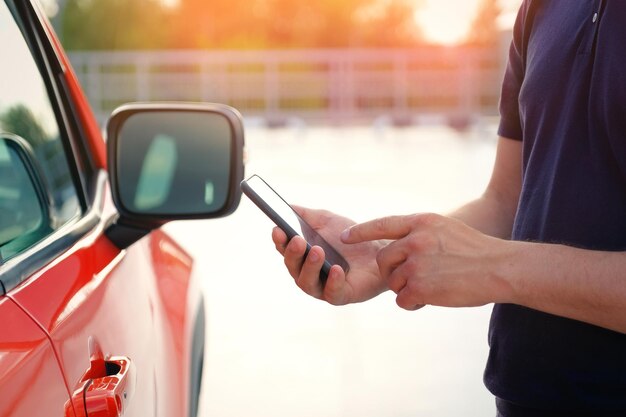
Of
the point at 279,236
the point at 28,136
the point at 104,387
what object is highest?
the point at 28,136

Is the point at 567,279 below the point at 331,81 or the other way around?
the other way around

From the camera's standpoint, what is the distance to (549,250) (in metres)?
1.58

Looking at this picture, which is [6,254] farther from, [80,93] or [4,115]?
[80,93]

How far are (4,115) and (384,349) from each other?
4.44m

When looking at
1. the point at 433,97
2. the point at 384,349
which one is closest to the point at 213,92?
the point at 433,97

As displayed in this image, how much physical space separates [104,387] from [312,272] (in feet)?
1.51

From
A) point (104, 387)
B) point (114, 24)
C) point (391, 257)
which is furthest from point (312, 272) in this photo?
point (114, 24)

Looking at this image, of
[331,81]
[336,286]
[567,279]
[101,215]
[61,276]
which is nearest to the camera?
[567,279]

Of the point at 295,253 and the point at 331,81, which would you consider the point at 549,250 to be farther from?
the point at 331,81

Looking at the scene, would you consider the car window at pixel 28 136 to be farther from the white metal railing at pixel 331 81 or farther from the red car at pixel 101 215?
the white metal railing at pixel 331 81

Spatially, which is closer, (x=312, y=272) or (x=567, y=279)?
(x=567, y=279)

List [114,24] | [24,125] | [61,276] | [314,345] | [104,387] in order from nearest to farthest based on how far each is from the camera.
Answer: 1. [104,387]
2. [61,276]
3. [24,125]
4. [314,345]
5. [114,24]

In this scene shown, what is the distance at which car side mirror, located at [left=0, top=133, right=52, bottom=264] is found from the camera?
71.9 inches

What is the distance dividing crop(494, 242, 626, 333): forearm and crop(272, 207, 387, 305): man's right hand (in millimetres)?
330
